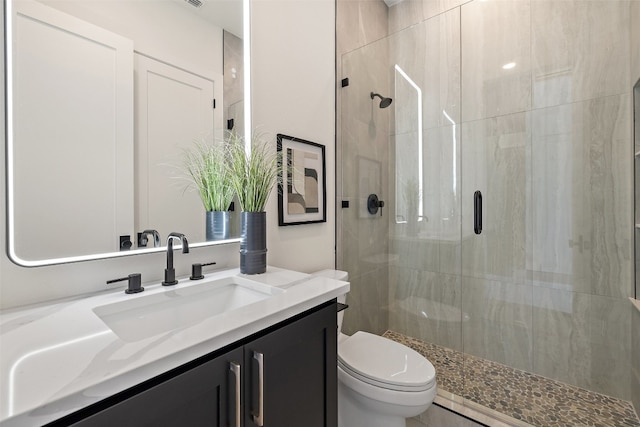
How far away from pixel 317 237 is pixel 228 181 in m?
Answer: 0.71

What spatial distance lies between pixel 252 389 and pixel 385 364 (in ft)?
2.57

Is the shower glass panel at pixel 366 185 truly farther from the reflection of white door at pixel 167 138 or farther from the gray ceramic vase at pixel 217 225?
the reflection of white door at pixel 167 138

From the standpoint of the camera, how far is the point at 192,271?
1.11 m

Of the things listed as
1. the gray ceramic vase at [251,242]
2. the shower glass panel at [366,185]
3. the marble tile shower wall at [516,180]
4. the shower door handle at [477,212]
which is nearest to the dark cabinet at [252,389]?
the gray ceramic vase at [251,242]

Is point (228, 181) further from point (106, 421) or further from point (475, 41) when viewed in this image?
point (475, 41)

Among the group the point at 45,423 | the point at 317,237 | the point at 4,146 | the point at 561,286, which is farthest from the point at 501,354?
the point at 4,146

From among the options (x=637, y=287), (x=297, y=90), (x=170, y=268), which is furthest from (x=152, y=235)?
(x=637, y=287)

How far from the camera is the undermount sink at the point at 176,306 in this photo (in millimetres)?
842

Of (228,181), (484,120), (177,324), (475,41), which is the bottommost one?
(177,324)

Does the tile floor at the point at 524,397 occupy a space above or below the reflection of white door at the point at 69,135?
below

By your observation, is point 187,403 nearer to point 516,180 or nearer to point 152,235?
point 152,235

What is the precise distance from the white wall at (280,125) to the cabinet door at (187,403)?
1.83 ft

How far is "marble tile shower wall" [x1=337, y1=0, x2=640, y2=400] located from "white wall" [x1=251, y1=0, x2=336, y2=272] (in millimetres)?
195

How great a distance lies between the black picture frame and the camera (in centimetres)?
153
